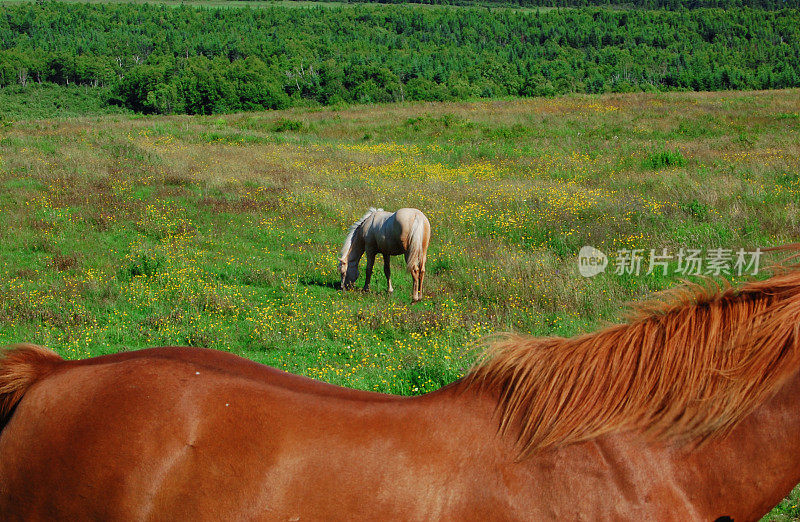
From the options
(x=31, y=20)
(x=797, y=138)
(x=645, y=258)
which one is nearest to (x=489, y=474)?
(x=645, y=258)

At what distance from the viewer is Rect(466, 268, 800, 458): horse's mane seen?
5.97 ft

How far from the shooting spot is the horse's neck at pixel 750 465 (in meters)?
1.81

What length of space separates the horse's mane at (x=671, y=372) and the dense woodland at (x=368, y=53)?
6696 centimetres

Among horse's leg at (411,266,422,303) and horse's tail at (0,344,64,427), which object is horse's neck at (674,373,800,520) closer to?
horse's tail at (0,344,64,427)

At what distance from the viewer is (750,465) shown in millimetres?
1824

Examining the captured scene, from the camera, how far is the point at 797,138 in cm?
2017

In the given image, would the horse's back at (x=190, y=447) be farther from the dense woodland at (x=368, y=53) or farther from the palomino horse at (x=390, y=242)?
the dense woodland at (x=368, y=53)

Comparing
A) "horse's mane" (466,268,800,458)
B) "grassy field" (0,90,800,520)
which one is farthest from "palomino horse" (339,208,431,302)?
"horse's mane" (466,268,800,458)

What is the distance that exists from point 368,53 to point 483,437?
119597 millimetres

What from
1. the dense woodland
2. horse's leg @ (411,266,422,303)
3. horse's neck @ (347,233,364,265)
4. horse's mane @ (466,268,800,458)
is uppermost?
the dense woodland

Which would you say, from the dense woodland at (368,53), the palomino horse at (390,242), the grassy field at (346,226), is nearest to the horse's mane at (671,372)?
the grassy field at (346,226)

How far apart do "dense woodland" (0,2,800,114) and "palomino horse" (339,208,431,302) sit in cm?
5930

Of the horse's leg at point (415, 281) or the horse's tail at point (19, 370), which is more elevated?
the horse's tail at point (19, 370)

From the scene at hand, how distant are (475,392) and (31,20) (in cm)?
15313
